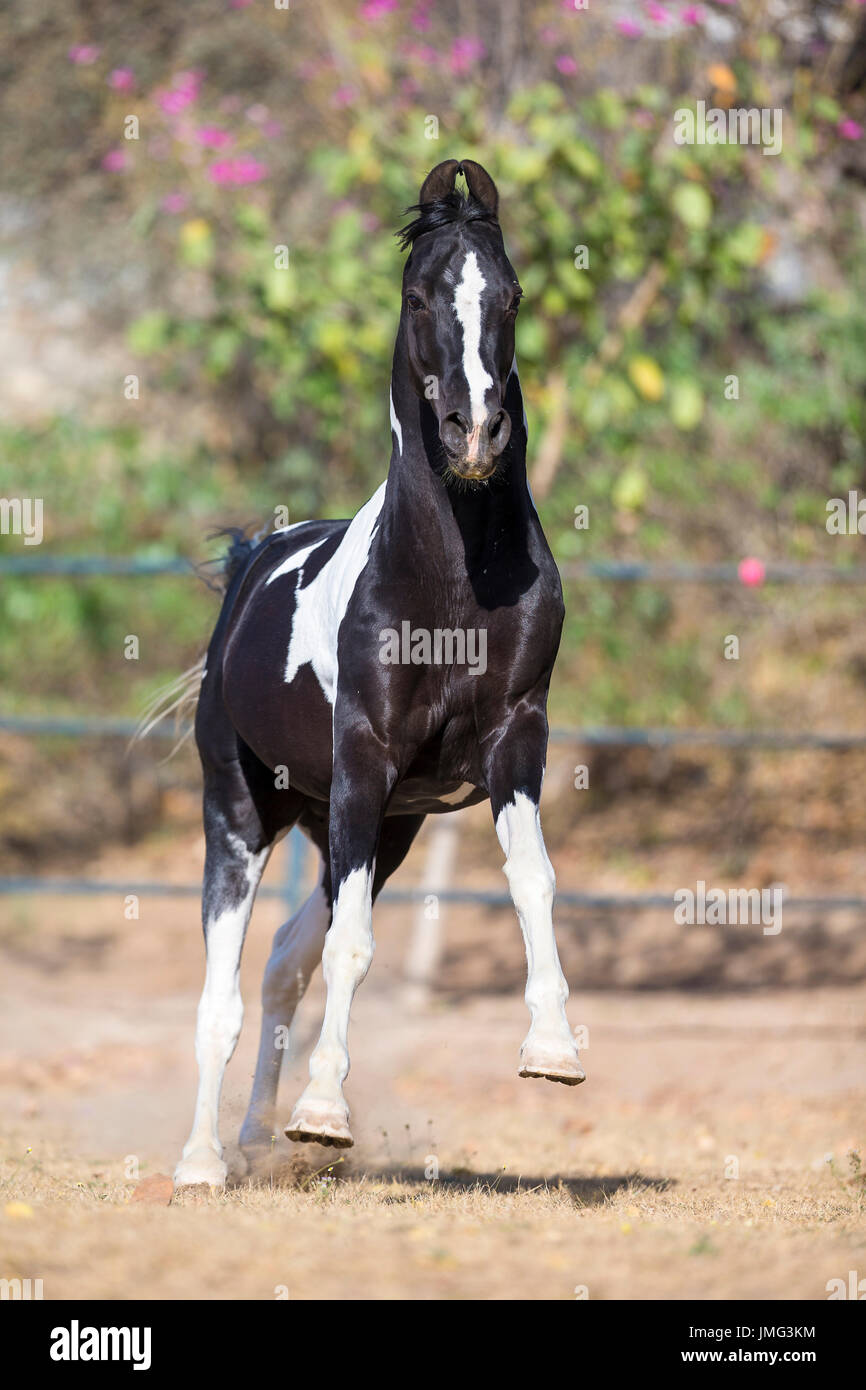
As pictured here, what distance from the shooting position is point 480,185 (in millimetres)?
3863

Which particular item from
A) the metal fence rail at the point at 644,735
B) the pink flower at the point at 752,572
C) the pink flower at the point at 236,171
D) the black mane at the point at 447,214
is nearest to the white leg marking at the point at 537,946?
the black mane at the point at 447,214

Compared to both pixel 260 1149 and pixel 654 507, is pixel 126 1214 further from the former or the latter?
pixel 654 507

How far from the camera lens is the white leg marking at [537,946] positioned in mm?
3383

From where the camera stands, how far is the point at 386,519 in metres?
3.94

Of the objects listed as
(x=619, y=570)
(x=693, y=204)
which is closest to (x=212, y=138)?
(x=693, y=204)

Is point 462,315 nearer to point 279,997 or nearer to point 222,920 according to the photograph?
point 222,920

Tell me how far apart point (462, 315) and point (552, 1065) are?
1.64 m

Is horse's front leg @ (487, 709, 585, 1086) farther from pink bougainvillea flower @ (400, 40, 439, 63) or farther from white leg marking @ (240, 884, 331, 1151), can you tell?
pink bougainvillea flower @ (400, 40, 439, 63)

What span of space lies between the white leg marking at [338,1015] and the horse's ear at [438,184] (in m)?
1.62

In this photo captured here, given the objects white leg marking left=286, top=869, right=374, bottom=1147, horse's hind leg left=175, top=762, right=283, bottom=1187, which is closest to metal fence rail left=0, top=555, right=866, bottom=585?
horse's hind leg left=175, top=762, right=283, bottom=1187

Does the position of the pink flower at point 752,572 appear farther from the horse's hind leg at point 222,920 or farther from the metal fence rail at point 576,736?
the horse's hind leg at point 222,920

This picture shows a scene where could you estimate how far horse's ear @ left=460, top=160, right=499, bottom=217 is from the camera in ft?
12.6

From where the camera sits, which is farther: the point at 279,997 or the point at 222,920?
the point at 279,997

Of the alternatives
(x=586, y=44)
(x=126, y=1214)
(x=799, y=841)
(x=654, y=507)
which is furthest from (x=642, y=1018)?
(x=586, y=44)
